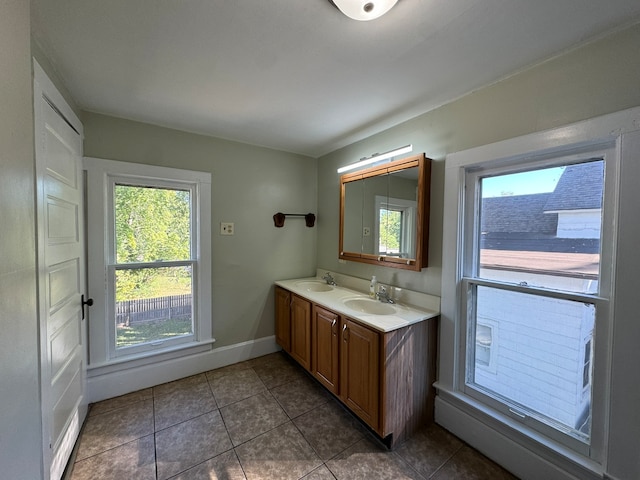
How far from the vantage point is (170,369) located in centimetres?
233

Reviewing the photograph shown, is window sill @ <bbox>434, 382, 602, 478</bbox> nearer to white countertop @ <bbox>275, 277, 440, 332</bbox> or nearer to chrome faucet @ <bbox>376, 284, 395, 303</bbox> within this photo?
white countertop @ <bbox>275, 277, 440, 332</bbox>

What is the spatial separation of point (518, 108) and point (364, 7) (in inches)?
41.8

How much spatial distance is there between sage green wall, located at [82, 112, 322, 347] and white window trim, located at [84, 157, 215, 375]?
0.09m

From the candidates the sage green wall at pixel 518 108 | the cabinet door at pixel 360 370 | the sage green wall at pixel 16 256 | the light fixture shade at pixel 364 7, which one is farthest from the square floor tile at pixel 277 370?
the light fixture shade at pixel 364 7

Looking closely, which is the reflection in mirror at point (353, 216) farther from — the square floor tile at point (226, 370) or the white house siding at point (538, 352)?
the square floor tile at point (226, 370)

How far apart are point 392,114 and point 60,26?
6.30 feet

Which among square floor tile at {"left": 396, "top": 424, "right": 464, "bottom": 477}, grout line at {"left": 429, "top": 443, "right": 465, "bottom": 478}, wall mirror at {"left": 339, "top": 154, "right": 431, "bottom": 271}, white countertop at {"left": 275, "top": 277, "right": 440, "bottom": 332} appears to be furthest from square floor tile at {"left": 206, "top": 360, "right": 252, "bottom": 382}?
grout line at {"left": 429, "top": 443, "right": 465, "bottom": 478}

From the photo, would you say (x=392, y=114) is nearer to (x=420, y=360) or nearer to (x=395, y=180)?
(x=395, y=180)

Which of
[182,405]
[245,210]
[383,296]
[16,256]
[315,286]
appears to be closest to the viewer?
[16,256]

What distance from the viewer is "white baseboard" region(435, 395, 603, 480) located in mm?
1301

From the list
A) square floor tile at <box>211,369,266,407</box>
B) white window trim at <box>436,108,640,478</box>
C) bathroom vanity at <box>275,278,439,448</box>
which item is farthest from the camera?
square floor tile at <box>211,369,266,407</box>

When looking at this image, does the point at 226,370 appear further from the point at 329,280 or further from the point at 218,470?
the point at 329,280

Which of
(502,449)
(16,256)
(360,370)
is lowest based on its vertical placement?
(502,449)

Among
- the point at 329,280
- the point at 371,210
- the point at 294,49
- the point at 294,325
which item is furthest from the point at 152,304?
the point at 294,49
